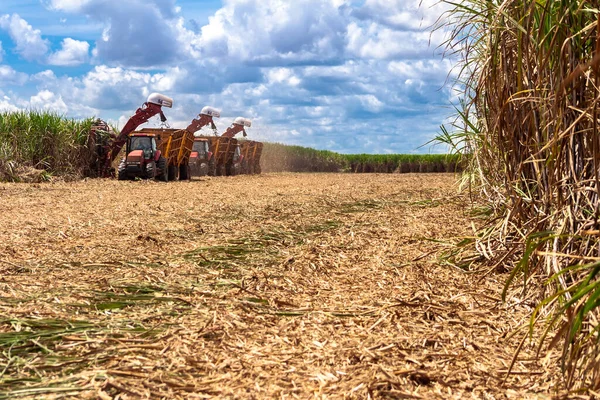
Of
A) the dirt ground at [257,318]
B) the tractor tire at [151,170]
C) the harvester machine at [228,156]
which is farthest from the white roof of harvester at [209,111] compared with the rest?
the dirt ground at [257,318]

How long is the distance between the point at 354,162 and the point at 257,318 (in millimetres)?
43667

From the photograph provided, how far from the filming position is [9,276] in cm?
520

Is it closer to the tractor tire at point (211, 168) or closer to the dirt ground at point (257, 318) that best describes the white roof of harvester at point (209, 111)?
the tractor tire at point (211, 168)

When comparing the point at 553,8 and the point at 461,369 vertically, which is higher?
the point at 553,8

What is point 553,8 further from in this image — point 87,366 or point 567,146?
point 87,366

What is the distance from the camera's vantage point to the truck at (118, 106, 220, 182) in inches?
774

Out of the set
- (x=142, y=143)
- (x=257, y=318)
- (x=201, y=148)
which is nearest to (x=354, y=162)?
(x=201, y=148)

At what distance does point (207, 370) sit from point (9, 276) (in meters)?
2.82

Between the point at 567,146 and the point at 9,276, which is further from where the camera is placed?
the point at 9,276

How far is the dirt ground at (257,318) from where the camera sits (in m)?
2.98

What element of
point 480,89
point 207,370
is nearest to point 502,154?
point 480,89

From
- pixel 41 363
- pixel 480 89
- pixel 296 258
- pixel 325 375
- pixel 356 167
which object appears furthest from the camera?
pixel 356 167

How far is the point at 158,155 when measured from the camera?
2006 centimetres

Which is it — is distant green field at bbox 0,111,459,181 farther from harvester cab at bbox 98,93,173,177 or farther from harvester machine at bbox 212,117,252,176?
harvester machine at bbox 212,117,252,176
